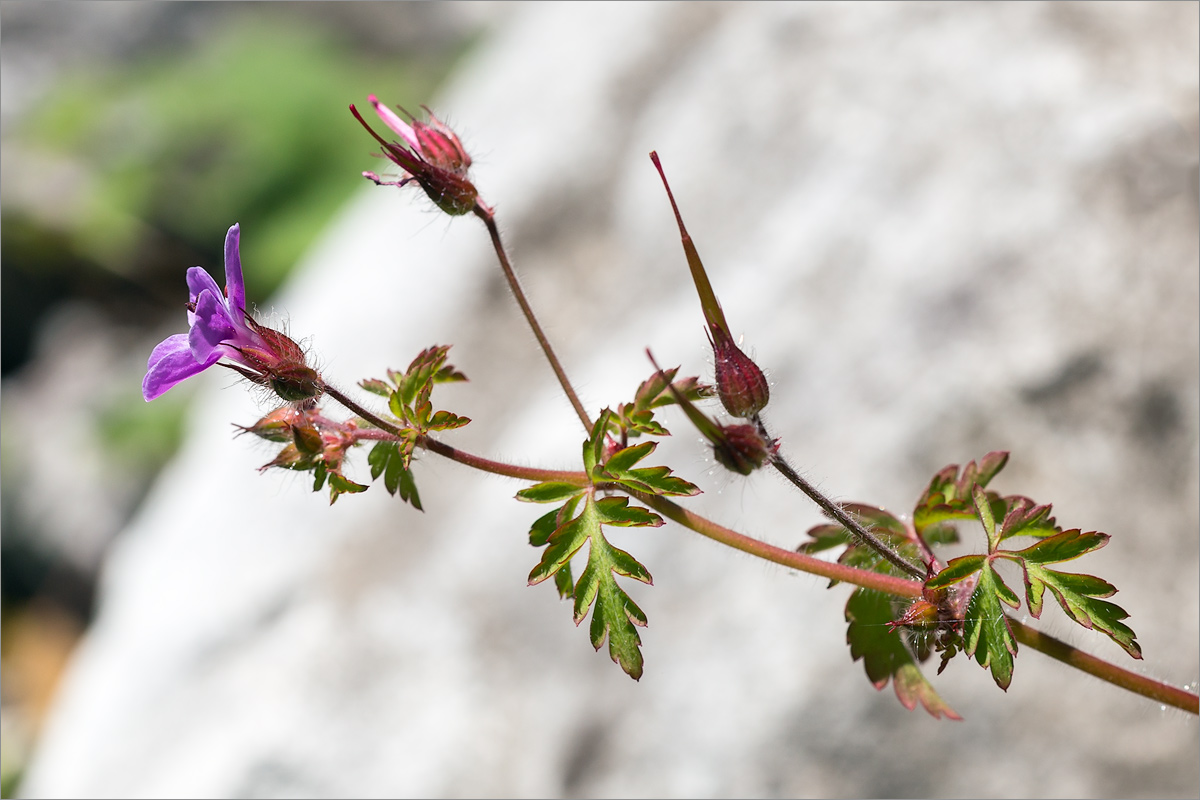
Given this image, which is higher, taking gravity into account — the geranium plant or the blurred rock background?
the blurred rock background

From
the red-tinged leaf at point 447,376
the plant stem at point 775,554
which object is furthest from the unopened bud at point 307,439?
the plant stem at point 775,554

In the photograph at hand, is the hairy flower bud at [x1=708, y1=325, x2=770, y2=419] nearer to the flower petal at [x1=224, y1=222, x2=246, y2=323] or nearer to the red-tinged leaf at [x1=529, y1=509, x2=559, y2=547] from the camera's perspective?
the red-tinged leaf at [x1=529, y1=509, x2=559, y2=547]

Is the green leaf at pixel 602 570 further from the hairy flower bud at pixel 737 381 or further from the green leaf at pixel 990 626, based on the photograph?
the green leaf at pixel 990 626

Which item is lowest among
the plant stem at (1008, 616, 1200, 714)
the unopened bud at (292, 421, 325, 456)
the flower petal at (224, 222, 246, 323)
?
the plant stem at (1008, 616, 1200, 714)

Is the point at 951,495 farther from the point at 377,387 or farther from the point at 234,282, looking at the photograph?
the point at 234,282

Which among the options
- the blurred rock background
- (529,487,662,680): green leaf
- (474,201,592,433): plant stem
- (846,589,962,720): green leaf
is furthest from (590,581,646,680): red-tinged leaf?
the blurred rock background

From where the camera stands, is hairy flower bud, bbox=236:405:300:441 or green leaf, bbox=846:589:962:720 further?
green leaf, bbox=846:589:962:720

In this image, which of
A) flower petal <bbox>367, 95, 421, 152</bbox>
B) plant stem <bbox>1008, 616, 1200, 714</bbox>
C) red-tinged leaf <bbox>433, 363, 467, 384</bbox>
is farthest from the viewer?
red-tinged leaf <bbox>433, 363, 467, 384</bbox>

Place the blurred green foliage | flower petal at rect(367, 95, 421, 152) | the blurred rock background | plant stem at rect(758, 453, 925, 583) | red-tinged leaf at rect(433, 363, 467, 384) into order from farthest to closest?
the blurred green foliage
the blurred rock background
red-tinged leaf at rect(433, 363, 467, 384)
flower petal at rect(367, 95, 421, 152)
plant stem at rect(758, 453, 925, 583)
